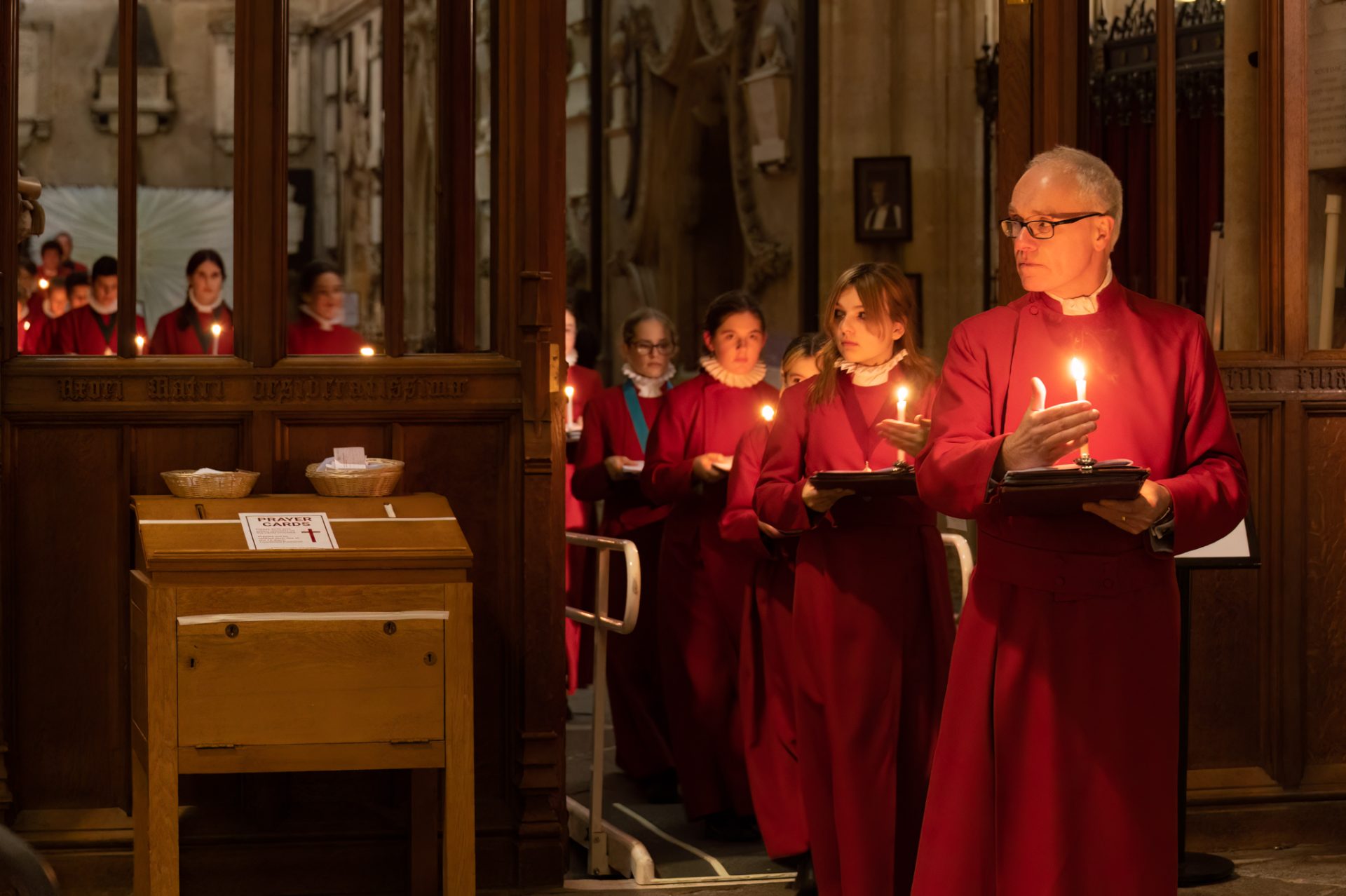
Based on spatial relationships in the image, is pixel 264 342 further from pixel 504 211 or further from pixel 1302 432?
pixel 1302 432

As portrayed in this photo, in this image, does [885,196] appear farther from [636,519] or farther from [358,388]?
[358,388]

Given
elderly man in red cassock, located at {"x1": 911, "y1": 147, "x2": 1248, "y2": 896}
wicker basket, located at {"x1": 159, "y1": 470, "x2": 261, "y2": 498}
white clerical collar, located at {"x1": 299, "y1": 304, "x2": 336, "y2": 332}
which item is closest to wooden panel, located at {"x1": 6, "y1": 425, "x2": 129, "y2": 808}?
wicker basket, located at {"x1": 159, "y1": 470, "x2": 261, "y2": 498}

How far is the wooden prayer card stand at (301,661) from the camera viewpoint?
447cm

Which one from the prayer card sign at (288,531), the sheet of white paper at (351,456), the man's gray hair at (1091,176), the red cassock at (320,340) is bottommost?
the prayer card sign at (288,531)

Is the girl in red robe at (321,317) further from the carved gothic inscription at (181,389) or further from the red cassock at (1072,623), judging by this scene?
the red cassock at (1072,623)

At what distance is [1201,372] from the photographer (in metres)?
3.90

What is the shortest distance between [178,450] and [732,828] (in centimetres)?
225

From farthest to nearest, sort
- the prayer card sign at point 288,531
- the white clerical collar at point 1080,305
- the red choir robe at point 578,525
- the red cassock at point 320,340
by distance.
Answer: the red choir robe at point 578,525, the red cassock at point 320,340, the prayer card sign at point 288,531, the white clerical collar at point 1080,305

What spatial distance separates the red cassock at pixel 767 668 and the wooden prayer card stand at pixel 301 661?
119 cm

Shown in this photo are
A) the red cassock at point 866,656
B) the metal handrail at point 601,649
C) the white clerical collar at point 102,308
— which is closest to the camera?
the red cassock at point 866,656

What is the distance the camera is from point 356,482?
16.5ft

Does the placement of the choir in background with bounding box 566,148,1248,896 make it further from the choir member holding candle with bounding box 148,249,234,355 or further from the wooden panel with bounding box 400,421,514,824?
the choir member holding candle with bounding box 148,249,234,355

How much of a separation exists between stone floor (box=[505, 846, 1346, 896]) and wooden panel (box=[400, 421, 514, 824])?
1.35ft

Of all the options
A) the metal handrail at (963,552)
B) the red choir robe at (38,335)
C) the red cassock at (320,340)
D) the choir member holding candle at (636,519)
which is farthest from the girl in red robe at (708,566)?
the red choir robe at (38,335)
